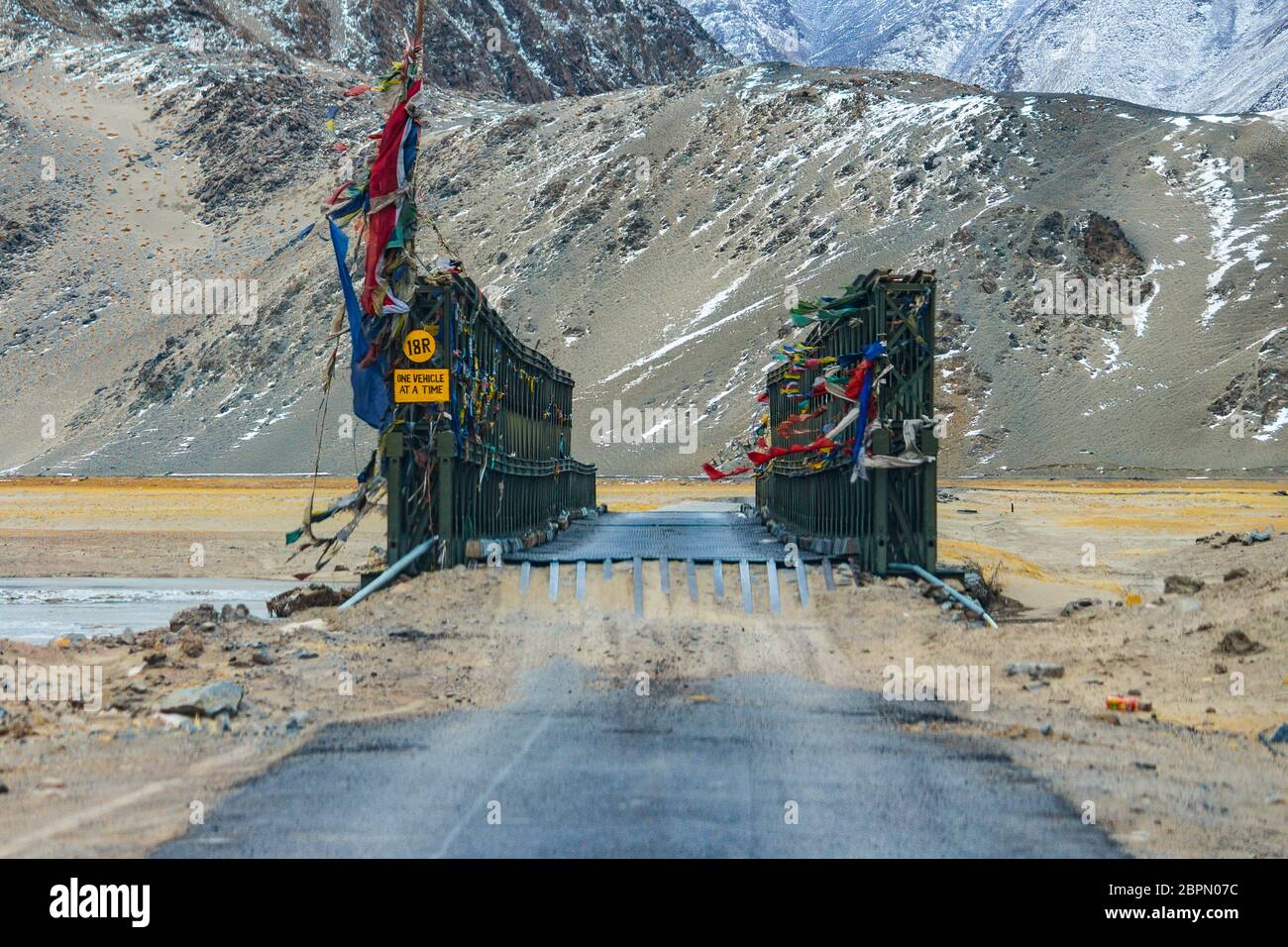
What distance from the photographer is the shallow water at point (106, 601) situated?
15805 millimetres

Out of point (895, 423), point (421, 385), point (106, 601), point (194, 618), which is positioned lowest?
point (106, 601)

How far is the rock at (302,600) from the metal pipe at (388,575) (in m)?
0.36

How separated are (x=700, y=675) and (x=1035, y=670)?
264 centimetres

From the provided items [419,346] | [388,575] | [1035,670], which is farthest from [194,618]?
[1035,670]

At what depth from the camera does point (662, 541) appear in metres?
21.7

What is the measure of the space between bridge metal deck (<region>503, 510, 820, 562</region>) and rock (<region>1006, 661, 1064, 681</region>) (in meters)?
4.87

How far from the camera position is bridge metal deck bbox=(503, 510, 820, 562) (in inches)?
665

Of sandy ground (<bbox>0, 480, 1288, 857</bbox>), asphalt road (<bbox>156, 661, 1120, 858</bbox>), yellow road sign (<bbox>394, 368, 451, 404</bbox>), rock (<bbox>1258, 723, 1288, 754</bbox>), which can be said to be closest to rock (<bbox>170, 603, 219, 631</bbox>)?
sandy ground (<bbox>0, 480, 1288, 857</bbox>)

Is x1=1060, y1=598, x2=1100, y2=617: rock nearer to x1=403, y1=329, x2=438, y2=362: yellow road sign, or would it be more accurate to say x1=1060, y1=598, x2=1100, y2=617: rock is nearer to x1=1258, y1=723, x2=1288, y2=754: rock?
x1=1258, y1=723, x2=1288, y2=754: rock

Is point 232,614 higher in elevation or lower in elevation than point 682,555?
lower

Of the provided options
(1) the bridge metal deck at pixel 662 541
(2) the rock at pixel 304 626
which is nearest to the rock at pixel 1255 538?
(1) the bridge metal deck at pixel 662 541

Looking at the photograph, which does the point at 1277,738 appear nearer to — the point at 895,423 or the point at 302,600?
the point at 895,423

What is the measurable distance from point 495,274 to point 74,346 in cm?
3125
